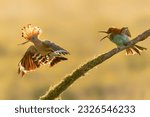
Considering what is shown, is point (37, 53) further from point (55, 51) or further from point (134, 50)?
point (134, 50)

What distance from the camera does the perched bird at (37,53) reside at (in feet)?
6.10

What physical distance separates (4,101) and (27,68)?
33cm

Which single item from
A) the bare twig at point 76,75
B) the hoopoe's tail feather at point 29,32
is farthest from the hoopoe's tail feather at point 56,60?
the bare twig at point 76,75

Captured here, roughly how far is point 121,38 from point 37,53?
1.73ft

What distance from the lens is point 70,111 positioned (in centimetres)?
196

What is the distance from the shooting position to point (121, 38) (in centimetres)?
183

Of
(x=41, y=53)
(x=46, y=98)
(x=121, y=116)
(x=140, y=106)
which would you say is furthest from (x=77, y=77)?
(x=140, y=106)

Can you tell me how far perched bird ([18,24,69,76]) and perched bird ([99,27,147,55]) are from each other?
331mm

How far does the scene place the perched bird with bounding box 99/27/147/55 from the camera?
1790mm

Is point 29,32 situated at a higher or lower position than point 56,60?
higher

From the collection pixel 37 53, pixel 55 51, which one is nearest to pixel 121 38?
pixel 55 51

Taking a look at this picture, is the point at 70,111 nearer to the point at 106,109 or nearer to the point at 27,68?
the point at 106,109

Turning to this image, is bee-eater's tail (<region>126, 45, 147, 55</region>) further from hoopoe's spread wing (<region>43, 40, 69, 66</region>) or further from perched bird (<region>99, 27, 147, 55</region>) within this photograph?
hoopoe's spread wing (<region>43, 40, 69, 66</region>)

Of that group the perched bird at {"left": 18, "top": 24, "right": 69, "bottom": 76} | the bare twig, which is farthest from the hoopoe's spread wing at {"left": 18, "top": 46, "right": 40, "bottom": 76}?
the bare twig
